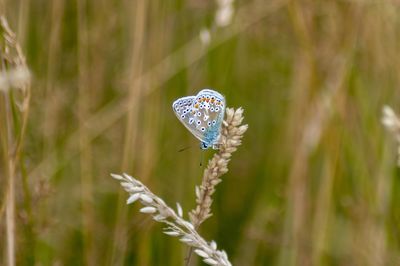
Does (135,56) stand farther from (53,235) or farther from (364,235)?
(364,235)

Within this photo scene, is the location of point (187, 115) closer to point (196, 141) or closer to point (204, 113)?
point (204, 113)

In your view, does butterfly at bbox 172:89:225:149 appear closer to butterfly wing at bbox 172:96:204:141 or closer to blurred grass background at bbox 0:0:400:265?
butterfly wing at bbox 172:96:204:141

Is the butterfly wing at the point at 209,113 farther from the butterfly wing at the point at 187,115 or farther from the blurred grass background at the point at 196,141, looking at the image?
the blurred grass background at the point at 196,141

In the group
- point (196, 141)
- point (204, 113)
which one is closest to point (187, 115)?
point (204, 113)

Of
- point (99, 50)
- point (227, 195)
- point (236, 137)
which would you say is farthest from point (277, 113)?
point (236, 137)

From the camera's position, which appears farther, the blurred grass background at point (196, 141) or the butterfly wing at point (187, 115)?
the blurred grass background at point (196, 141)

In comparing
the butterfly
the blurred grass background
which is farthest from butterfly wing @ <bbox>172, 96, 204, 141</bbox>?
the blurred grass background

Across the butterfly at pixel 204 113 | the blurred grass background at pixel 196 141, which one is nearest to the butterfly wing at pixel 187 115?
the butterfly at pixel 204 113
